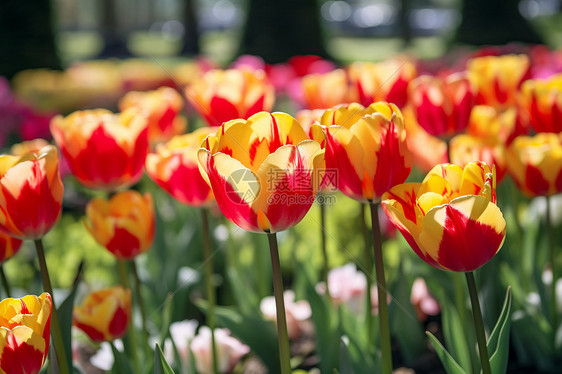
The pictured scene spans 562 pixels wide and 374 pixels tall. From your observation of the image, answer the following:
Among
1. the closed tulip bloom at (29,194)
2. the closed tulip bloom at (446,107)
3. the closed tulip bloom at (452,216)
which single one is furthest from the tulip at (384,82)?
the closed tulip bloom at (29,194)

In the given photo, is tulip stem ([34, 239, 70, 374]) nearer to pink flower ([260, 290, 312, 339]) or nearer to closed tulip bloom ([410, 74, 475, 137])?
pink flower ([260, 290, 312, 339])

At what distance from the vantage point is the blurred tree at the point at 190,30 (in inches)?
729

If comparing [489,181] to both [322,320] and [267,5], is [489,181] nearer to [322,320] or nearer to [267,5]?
[322,320]

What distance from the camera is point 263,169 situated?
1.02 metres

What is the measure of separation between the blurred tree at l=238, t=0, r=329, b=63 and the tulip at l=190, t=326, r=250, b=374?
32.0ft

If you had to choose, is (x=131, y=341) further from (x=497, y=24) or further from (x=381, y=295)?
(x=497, y=24)

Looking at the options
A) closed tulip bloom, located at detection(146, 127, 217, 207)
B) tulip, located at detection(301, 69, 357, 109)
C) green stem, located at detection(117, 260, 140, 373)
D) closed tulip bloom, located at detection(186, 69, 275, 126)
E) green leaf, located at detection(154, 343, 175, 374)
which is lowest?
green stem, located at detection(117, 260, 140, 373)

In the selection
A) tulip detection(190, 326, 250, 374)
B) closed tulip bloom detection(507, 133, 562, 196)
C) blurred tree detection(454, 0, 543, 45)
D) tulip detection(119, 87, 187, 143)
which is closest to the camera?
closed tulip bloom detection(507, 133, 562, 196)

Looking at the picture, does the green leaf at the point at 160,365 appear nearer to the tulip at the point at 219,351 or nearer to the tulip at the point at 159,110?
the tulip at the point at 219,351

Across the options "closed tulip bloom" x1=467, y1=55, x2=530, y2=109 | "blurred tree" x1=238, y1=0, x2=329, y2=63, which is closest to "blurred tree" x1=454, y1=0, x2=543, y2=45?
"blurred tree" x1=238, y1=0, x2=329, y2=63

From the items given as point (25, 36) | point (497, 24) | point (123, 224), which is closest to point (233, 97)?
point (123, 224)

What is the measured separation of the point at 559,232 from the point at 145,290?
156 centimetres

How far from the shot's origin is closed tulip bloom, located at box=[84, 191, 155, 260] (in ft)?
5.00

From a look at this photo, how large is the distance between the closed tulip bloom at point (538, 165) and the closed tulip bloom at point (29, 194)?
3.59 feet
